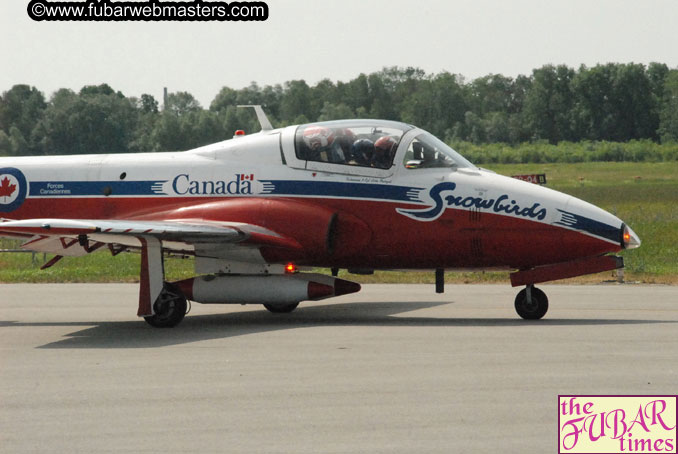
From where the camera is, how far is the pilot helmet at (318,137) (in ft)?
51.3

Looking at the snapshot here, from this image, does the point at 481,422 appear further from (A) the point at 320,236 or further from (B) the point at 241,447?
(A) the point at 320,236

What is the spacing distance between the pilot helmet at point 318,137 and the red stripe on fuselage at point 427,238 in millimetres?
831

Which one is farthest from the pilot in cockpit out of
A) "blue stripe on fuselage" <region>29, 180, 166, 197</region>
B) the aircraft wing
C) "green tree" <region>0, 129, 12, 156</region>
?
"green tree" <region>0, 129, 12, 156</region>

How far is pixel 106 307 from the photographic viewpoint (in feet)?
60.2

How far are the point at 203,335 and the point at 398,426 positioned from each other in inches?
253

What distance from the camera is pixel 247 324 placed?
50.8 feet

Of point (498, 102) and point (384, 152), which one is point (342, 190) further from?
point (498, 102)

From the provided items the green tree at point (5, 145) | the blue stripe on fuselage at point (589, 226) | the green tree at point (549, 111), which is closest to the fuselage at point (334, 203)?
the blue stripe on fuselage at point (589, 226)

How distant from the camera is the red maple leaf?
16.8m

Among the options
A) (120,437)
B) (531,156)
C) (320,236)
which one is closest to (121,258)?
(320,236)

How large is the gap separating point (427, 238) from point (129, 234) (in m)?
4.25

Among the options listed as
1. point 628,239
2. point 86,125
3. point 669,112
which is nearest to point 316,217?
point 628,239

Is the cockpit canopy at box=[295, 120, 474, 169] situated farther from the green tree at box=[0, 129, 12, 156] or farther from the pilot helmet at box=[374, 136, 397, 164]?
the green tree at box=[0, 129, 12, 156]

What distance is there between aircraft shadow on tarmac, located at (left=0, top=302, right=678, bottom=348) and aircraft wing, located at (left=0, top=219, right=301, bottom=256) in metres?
1.18
